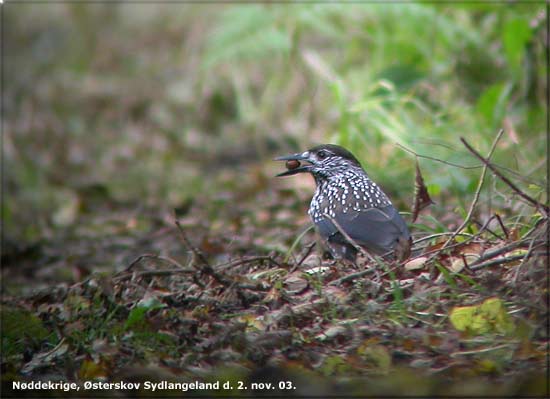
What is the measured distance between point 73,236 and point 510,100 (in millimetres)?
3803

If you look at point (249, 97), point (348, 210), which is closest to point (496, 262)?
point (348, 210)

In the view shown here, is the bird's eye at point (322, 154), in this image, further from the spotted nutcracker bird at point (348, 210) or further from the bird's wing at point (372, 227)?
the bird's wing at point (372, 227)

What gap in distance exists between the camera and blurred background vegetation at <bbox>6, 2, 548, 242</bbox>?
7.27 metres

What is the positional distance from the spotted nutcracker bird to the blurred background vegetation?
51cm

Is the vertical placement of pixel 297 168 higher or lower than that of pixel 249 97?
higher

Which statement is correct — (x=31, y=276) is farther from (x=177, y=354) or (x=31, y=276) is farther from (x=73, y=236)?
(x=177, y=354)

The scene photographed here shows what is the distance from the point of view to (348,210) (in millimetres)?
5168

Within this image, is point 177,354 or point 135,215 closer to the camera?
point 177,354

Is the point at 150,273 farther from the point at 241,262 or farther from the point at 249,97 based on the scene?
the point at 249,97

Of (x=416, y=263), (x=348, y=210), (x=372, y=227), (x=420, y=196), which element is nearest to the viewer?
(x=416, y=263)

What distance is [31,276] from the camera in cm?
711

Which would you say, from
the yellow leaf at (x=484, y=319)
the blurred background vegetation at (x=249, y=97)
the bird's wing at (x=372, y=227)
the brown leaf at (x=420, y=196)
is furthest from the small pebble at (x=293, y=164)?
the yellow leaf at (x=484, y=319)

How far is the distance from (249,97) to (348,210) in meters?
5.73

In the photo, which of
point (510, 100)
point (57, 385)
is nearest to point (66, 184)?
point (510, 100)
